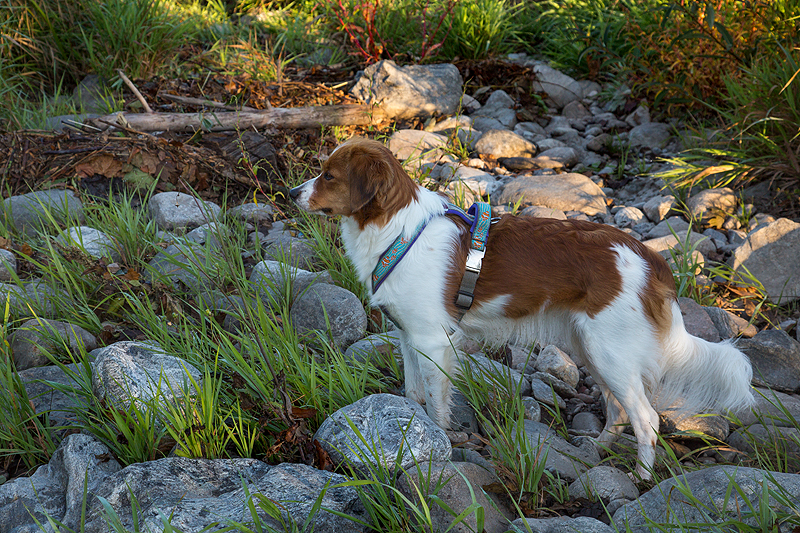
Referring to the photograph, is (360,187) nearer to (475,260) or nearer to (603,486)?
(475,260)

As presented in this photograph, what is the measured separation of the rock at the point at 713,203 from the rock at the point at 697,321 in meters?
1.38

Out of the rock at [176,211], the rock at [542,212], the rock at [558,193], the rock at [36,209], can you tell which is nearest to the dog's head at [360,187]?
the rock at [176,211]

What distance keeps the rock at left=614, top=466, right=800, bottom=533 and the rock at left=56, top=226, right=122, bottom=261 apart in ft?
10.7

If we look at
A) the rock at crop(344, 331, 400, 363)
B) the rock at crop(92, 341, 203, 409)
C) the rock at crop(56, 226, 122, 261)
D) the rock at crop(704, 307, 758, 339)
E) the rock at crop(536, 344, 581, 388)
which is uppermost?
the rock at crop(92, 341, 203, 409)

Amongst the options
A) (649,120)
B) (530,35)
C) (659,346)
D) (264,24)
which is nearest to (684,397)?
(659,346)

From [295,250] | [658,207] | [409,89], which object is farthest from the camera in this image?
[409,89]

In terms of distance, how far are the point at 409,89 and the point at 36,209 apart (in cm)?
391

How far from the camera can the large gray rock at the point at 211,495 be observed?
196 centimetres

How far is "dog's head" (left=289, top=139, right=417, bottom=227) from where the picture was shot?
2.84 m

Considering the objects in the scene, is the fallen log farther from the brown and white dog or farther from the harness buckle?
the harness buckle

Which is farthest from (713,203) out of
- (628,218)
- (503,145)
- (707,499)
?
(707,499)

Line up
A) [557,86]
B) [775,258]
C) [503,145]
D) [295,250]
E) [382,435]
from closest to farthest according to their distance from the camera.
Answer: [382,435] < [775,258] < [295,250] < [503,145] < [557,86]

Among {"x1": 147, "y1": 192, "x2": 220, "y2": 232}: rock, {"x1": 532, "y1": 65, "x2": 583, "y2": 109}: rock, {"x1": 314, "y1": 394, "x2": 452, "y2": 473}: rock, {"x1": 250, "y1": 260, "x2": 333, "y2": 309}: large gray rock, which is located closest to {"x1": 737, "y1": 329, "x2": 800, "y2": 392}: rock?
{"x1": 314, "y1": 394, "x2": 452, "y2": 473}: rock

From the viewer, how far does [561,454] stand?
2570 mm
